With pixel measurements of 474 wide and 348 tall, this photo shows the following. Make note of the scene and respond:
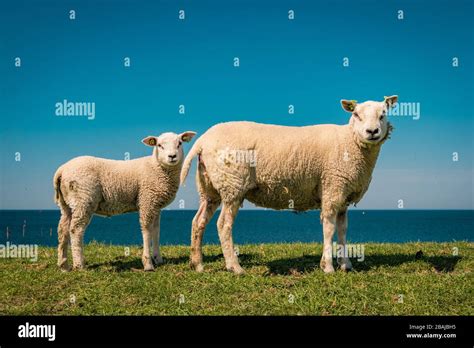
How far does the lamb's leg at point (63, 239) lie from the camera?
10531 mm

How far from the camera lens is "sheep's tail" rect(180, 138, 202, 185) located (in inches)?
393

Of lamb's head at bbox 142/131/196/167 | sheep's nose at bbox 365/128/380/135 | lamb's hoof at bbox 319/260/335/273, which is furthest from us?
lamb's head at bbox 142/131/196/167

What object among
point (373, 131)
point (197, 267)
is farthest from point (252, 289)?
point (373, 131)

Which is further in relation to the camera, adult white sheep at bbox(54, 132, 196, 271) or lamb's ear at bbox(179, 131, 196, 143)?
lamb's ear at bbox(179, 131, 196, 143)

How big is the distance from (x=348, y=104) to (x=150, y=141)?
4.23 meters

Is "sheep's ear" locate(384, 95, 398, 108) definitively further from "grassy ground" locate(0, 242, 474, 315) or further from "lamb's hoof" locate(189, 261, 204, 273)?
"lamb's hoof" locate(189, 261, 204, 273)

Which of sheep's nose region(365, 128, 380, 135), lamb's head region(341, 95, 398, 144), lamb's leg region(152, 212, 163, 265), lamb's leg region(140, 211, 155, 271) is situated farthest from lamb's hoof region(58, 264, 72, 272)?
sheep's nose region(365, 128, 380, 135)

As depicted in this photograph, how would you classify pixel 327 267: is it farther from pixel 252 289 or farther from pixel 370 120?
pixel 370 120

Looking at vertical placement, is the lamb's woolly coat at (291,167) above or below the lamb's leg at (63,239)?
above

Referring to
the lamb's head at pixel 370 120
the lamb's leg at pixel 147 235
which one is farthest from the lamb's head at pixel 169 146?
the lamb's head at pixel 370 120

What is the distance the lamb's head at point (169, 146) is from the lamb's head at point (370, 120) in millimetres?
3392

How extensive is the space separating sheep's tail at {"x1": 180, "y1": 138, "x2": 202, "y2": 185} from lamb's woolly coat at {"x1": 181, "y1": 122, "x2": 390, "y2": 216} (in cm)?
3

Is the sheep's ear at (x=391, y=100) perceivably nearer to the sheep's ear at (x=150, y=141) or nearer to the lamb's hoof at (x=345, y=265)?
the lamb's hoof at (x=345, y=265)
